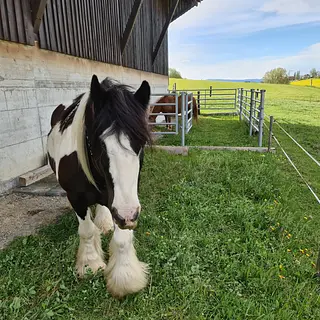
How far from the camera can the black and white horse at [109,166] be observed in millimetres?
1354

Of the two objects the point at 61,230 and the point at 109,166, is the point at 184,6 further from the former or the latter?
the point at 109,166

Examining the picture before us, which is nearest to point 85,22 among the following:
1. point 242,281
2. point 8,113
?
point 8,113

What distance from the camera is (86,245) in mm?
2062

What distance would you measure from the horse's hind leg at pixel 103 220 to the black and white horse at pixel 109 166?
0.36 meters

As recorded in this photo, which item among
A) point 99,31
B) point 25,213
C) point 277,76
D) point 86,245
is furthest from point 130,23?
point 277,76

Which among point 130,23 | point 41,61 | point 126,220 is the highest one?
point 130,23

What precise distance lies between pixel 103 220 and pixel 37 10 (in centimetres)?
327

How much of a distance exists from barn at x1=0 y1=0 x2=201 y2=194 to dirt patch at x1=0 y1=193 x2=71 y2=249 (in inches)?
17.8

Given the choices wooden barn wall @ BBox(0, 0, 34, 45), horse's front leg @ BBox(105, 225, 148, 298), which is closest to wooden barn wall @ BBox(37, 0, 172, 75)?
wooden barn wall @ BBox(0, 0, 34, 45)

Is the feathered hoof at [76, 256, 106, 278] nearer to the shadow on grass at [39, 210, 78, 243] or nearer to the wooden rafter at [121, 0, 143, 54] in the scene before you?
the shadow on grass at [39, 210, 78, 243]

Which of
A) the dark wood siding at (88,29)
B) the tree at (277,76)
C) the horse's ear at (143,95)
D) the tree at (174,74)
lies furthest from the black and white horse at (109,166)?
the tree at (277,76)

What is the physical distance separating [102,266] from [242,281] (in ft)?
3.32

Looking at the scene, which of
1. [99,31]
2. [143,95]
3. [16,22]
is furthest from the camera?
[99,31]

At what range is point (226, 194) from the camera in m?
3.29
